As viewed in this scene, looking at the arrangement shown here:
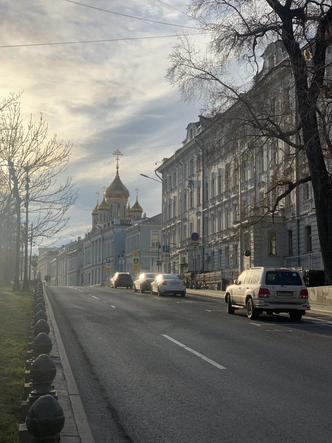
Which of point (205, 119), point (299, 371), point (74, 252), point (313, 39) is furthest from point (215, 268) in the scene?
point (74, 252)

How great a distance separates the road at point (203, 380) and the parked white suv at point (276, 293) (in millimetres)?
1677

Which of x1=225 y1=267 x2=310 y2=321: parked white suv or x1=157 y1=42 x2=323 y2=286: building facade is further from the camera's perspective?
x1=157 y1=42 x2=323 y2=286: building facade

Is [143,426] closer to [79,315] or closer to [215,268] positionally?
[79,315]

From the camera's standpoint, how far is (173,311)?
23797 mm

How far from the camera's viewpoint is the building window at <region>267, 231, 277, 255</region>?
46566 millimetres

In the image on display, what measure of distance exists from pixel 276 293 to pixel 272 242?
27.4 m

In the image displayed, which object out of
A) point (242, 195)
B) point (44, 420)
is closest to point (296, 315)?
point (44, 420)

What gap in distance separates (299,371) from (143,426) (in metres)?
4.30

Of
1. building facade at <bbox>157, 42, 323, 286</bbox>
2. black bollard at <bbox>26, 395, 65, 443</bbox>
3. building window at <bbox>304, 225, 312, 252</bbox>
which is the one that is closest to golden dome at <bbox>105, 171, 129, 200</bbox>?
building facade at <bbox>157, 42, 323, 286</bbox>

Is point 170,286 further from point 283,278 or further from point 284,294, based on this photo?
point 284,294

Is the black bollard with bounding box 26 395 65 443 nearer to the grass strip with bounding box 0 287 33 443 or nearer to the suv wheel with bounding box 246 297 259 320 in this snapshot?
the grass strip with bounding box 0 287 33 443

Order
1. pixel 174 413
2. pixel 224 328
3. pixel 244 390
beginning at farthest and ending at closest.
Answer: pixel 224 328 < pixel 244 390 < pixel 174 413

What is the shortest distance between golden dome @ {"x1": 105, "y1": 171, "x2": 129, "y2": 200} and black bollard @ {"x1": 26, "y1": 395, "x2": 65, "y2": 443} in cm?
11440

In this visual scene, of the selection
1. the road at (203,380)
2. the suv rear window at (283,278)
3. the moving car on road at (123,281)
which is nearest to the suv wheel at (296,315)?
the suv rear window at (283,278)
